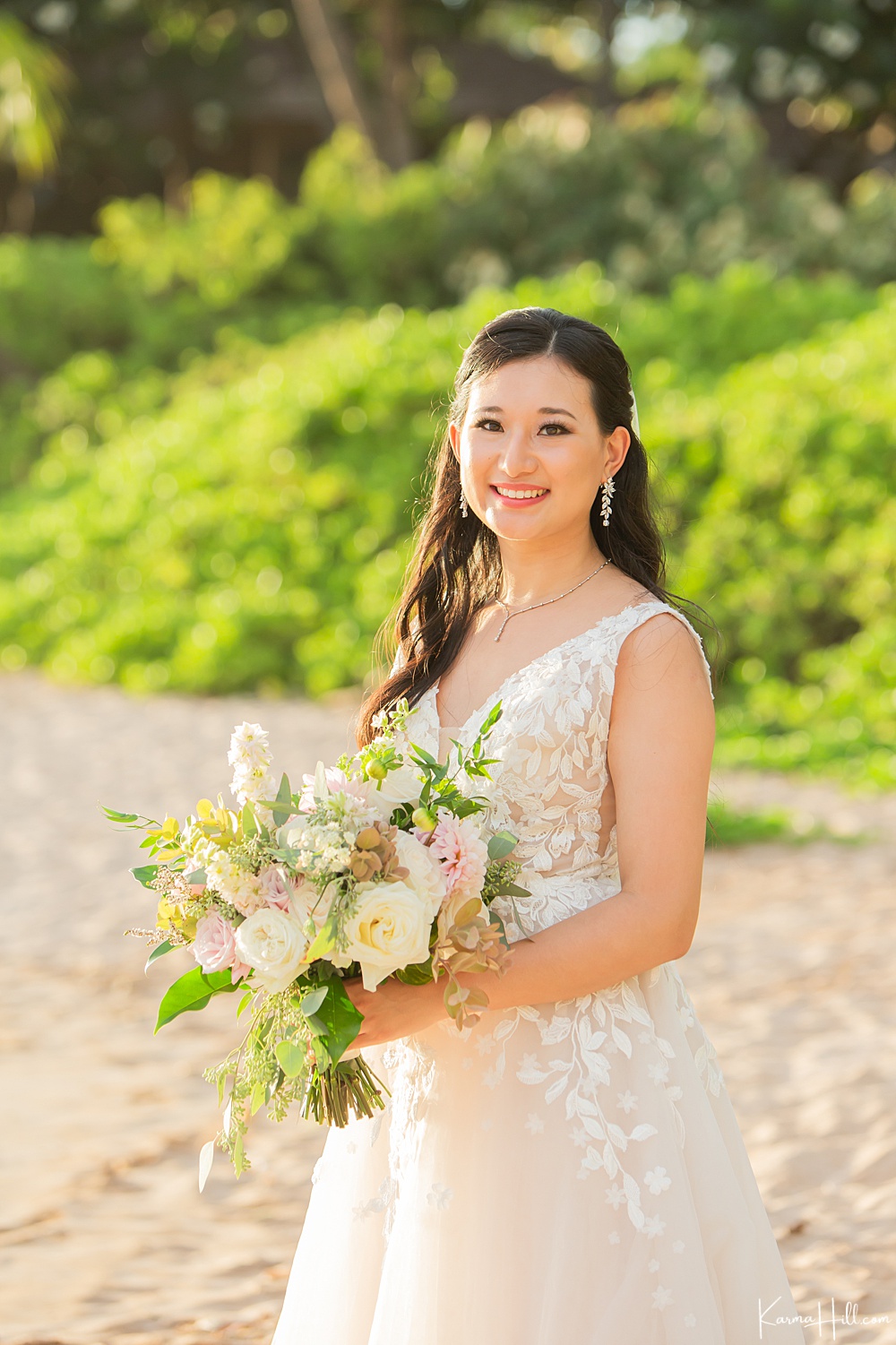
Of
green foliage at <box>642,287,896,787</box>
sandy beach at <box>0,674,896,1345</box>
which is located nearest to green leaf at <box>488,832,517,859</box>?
sandy beach at <box>0,674,896,1345</box>

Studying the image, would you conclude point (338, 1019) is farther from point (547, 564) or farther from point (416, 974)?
point (547, 564)

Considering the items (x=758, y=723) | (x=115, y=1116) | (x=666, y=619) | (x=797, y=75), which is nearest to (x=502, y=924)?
(x=666, y=619)

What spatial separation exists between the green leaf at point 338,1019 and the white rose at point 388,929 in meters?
0.07

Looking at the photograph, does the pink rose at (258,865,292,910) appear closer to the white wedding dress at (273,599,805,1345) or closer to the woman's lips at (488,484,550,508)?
the white wedding dress at (273,599,805,1345)

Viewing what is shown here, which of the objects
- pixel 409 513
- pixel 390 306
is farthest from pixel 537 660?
pixel 390 306

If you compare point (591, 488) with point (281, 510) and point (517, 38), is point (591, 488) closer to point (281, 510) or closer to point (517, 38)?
point (281, 510)

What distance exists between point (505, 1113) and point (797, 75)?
62.7 ft

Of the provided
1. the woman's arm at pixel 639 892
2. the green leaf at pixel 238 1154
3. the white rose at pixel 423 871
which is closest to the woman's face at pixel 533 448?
the woman's arm at pixel 639 892

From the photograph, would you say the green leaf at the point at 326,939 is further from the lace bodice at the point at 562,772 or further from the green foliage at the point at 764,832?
the green foliage at the point at 764,832

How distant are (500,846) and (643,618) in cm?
41

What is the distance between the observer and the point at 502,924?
72.1 inches

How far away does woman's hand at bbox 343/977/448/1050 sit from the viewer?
183cm

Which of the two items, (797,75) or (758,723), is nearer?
(758,723)

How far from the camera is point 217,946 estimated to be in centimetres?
178
